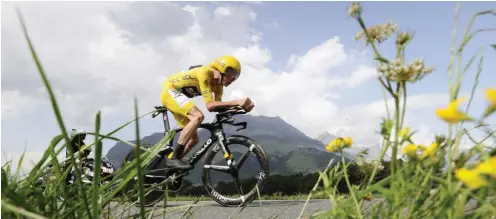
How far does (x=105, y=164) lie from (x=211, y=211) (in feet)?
4.72

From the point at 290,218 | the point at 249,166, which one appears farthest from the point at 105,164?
the point at 290,218

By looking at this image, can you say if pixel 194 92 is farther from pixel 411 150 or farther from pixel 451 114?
pixel 451 114

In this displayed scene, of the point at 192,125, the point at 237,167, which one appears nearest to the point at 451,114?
the point at 192,125

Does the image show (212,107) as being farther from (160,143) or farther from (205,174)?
(160,143)

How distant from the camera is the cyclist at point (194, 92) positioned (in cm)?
577

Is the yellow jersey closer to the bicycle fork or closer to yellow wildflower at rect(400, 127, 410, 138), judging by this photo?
the bicycle fork

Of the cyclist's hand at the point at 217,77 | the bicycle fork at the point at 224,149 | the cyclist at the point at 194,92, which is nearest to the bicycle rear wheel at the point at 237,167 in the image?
the bicycle fork at the point at 224,149

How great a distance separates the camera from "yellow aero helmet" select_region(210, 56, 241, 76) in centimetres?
582

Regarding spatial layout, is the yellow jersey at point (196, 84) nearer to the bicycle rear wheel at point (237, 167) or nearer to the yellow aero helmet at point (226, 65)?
the yellow aero helmet at point (226, 65)

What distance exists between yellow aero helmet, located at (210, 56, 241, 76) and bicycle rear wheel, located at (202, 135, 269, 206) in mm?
926

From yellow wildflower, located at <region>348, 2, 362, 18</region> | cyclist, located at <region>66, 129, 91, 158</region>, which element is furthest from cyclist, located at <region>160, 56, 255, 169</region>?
yellow wildflower, located at <region>348, 2, 362, 18</region>

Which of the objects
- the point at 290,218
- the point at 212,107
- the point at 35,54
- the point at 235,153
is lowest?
the point at 290,218

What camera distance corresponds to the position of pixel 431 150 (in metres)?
0.92

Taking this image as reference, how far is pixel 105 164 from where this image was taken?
20.7 feet
